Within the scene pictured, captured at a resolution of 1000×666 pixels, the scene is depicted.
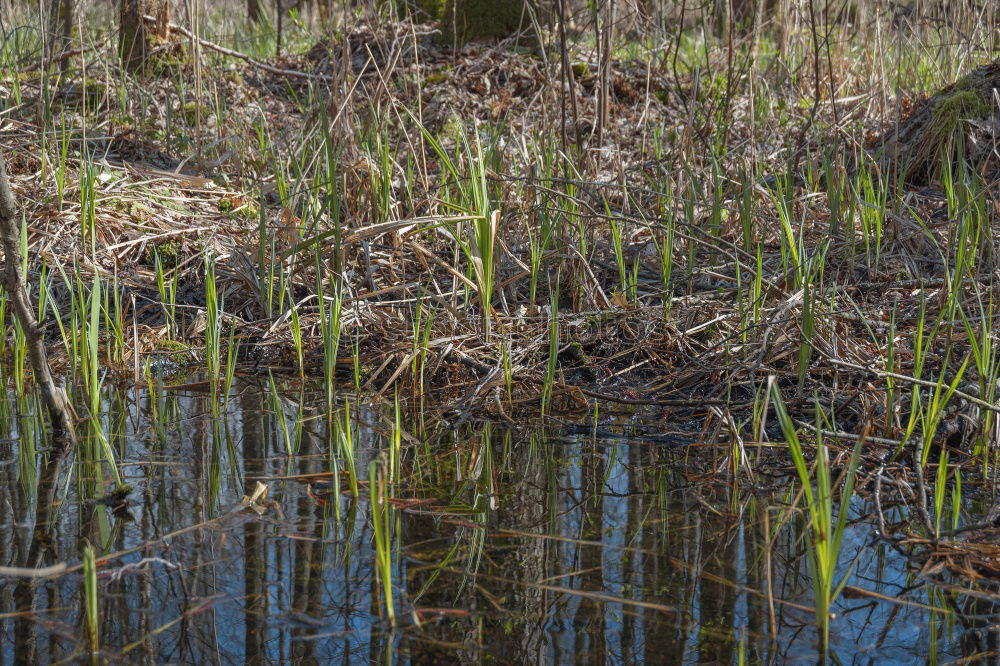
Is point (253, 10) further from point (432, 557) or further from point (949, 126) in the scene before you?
point (432, 557)

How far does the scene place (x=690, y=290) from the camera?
3.34 metres

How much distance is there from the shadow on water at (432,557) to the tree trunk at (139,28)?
4551 mm

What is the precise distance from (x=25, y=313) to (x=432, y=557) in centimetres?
122

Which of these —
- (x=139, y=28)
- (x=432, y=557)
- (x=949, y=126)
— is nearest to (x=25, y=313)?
(x=432, y=557)

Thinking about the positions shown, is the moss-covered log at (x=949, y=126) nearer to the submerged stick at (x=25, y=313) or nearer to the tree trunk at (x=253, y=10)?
the submerged stick at (x=25, y=313)

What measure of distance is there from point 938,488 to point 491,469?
1.03 metres

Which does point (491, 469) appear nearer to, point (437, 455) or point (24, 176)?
point (437, 455)

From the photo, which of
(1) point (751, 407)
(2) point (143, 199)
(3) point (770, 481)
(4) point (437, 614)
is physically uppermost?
(2) point (143, 199)

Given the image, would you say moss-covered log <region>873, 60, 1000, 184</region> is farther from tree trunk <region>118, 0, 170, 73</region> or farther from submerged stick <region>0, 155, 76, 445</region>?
tree trunk <region>118, 0, 170, 73</region>

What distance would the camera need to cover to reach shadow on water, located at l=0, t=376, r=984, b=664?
5.16ft

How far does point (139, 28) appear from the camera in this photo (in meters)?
6.37

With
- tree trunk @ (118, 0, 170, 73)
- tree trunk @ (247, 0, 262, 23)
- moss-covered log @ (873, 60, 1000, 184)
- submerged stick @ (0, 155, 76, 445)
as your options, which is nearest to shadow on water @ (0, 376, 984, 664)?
submerged stick @ (0, 155, 76, 445)

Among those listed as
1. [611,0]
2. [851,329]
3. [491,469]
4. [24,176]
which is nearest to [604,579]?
[491,469]

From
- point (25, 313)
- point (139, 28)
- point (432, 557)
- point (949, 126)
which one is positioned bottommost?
point (432, 557)
